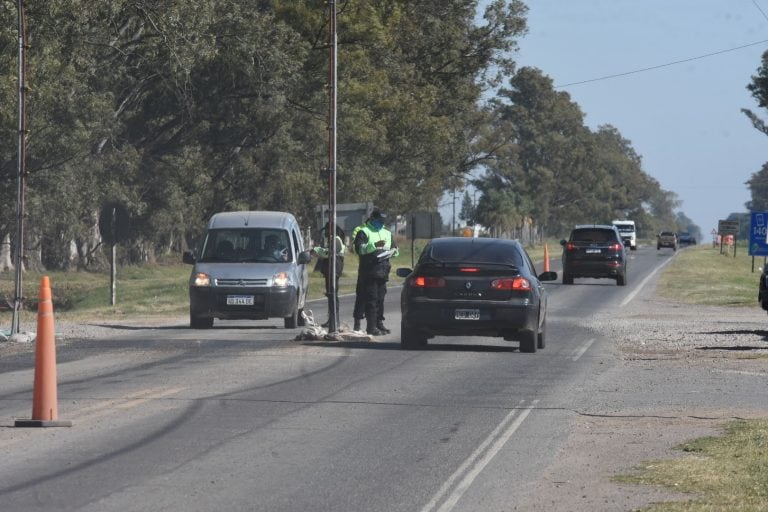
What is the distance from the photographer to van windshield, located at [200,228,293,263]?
26.7m

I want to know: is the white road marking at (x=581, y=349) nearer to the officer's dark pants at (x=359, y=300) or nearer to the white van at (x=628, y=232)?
the officer's dark pants at (x=359, y=300)

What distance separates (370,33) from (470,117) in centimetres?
3083

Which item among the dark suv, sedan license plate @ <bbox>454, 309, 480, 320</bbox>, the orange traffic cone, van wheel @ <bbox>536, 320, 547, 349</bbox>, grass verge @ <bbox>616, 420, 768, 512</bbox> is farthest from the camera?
the dark suv

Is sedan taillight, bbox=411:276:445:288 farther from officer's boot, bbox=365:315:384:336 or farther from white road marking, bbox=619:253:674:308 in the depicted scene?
white road marking, bbox=619:253:674:308

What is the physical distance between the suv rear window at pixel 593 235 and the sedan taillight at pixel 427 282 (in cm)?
2804

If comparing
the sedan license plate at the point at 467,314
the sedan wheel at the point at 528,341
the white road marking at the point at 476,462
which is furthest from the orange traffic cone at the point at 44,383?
the sedan wheel at the point at 528,341

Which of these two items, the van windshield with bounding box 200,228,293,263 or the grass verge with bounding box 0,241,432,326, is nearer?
the van windshield with bounding box 200,228,293,263

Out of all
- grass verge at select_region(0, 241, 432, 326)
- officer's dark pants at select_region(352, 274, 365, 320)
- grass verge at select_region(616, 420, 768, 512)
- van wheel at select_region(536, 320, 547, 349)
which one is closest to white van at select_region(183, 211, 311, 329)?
officer's dark pants at select_region(352, 274, 365, 320)

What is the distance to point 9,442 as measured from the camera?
11836mm

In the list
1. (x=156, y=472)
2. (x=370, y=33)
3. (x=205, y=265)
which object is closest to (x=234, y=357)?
(x=205, y=265)

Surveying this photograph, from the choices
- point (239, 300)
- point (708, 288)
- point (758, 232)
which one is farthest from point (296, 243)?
point (708, 288)

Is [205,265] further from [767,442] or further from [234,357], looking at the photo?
[767,442]

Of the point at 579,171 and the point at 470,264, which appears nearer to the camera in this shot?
the point at 470,264

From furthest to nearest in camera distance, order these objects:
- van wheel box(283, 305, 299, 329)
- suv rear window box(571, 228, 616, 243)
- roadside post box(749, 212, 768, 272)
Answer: suv rear window box(571, 228, 616, 243) → roadside post box(749, 212, 768, 272) → van wheel box(283, 305, 299, 329)
